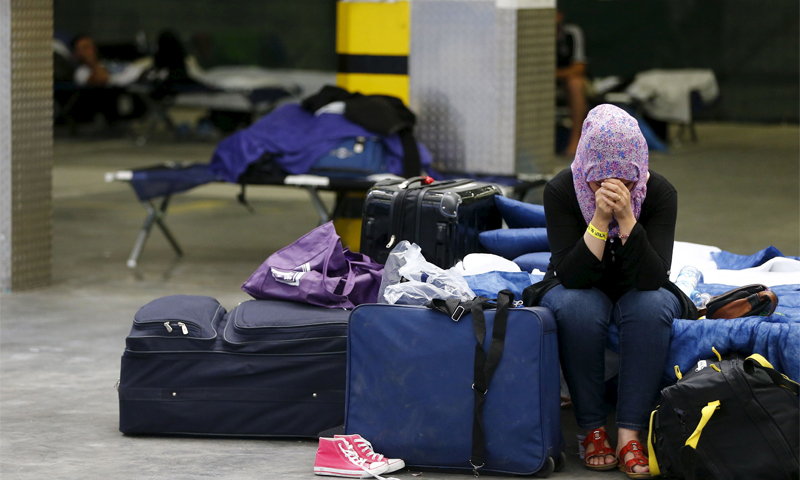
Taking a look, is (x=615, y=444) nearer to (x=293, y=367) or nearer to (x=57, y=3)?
(x=293, y=367)

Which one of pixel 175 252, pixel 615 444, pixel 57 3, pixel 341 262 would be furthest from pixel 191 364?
pixel 57 3

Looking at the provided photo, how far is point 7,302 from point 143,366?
231 cm

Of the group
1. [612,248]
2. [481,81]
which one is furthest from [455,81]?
[612,248]

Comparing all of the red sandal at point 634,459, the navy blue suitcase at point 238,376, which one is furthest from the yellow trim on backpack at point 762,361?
the navy blue suitcase at point 238,376

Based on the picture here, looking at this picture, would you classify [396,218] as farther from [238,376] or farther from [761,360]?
[761,360]

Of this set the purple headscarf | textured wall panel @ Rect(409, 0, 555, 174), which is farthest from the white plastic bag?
textured wall panel @ Rect(409, 0, 555, 174)

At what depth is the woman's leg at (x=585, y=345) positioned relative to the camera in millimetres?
3287

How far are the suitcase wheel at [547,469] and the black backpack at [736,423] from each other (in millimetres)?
349

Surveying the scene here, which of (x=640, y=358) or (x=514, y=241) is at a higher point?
(x=514, y=241)

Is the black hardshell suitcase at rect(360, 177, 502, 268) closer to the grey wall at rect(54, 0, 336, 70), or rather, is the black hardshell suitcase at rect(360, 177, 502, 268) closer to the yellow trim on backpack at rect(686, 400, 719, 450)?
the yellow trim on backpack at rect(686, 400, 719, 450)

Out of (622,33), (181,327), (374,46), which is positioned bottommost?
(181,327)

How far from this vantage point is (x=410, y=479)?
3.20 meters

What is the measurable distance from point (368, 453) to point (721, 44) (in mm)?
14159

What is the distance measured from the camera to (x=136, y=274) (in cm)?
638
